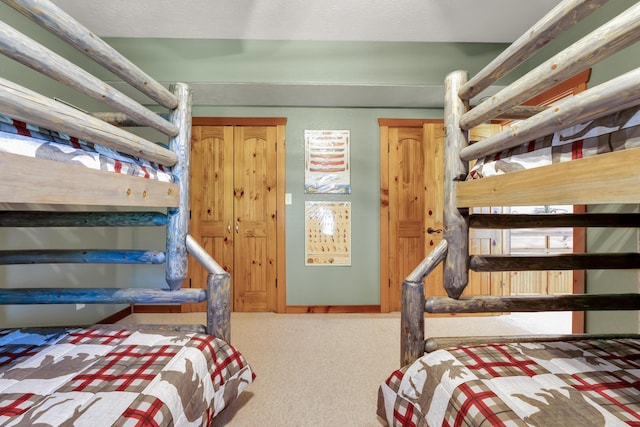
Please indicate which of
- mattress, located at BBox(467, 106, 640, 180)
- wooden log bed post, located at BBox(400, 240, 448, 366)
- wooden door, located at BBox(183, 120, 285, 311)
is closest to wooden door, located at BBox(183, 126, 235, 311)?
wooden door, located at BBox(183, 120, 285, 311)

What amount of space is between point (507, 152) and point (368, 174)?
2.21 meters

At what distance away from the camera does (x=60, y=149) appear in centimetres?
86

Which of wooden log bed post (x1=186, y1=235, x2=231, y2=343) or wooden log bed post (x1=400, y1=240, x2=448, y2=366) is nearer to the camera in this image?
wooden log bed post (x1=400, y1=240, x2=448, y2=366)

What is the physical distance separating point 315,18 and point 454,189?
1.85m

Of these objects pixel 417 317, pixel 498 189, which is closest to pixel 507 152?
pixel 498 189

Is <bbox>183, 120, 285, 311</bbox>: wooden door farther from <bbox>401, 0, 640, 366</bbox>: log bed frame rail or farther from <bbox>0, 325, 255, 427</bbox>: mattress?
<bbox>401, 0, 640, 366</bbox>: log bed frame rail

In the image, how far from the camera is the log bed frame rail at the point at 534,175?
2.21 ft

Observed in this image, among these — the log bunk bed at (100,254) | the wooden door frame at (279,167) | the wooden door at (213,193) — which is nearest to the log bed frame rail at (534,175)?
the log bunk bed at (100,254)

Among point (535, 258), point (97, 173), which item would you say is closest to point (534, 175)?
point (535, 258)

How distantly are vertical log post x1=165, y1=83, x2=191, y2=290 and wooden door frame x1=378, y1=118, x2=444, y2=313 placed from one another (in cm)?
218

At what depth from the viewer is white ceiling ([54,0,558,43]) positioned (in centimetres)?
221

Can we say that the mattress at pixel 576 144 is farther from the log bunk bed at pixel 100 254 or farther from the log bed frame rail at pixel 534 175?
the log bunk bed at pixel 100 254

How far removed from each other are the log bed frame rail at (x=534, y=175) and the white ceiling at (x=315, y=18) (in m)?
1.31

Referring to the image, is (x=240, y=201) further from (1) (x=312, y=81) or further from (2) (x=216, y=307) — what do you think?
(2) (x=216, y=307)
